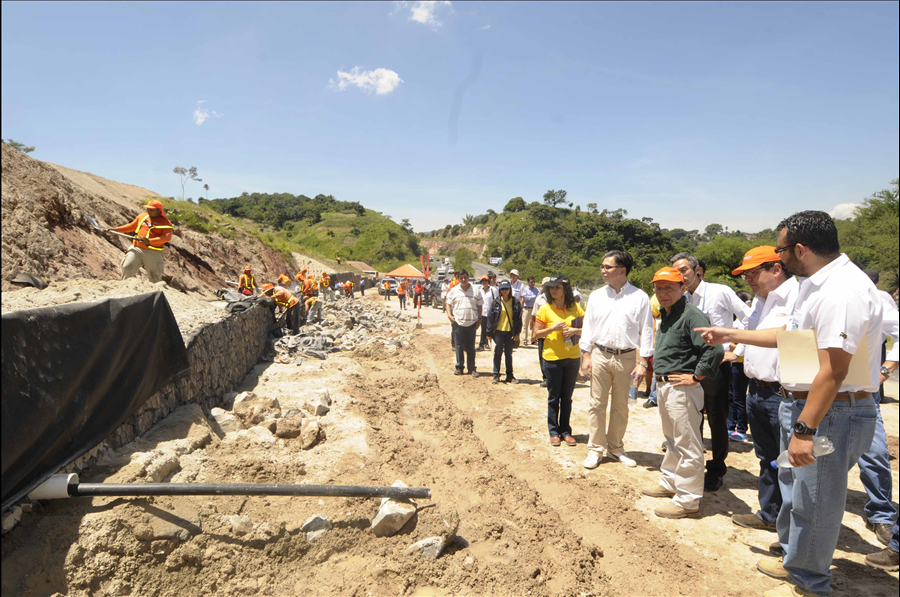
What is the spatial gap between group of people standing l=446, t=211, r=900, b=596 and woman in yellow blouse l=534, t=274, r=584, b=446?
13 millimetres

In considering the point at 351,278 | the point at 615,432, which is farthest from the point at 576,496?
the point at 351,278

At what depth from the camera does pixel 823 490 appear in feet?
8.73

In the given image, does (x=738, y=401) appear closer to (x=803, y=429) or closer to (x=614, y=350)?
(x=614, y=350)

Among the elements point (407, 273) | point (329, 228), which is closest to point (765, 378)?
point (407, 273)

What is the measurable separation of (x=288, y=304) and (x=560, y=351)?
658 cm

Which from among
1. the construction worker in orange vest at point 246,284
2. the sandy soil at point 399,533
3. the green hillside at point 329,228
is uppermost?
the green hillside at point 329,228

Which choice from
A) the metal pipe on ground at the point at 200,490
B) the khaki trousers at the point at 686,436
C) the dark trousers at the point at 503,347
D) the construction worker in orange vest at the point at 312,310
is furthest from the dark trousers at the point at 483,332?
the metal pipe on ground at the point at 200,490

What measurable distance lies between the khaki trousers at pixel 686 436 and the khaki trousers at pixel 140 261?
22.7 feet

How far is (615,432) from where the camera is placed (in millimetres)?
4844

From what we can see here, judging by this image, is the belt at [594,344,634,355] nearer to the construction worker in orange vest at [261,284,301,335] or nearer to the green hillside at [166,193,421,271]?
the construction worker in orange vest at [261,284,301,335]

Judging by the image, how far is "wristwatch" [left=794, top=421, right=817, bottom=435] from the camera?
2.50 m

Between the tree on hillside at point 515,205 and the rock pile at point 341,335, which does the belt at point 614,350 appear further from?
the tree on hillside at point 515,205

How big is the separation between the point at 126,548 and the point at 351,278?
32637 mm

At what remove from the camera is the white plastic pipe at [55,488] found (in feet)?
8.39
